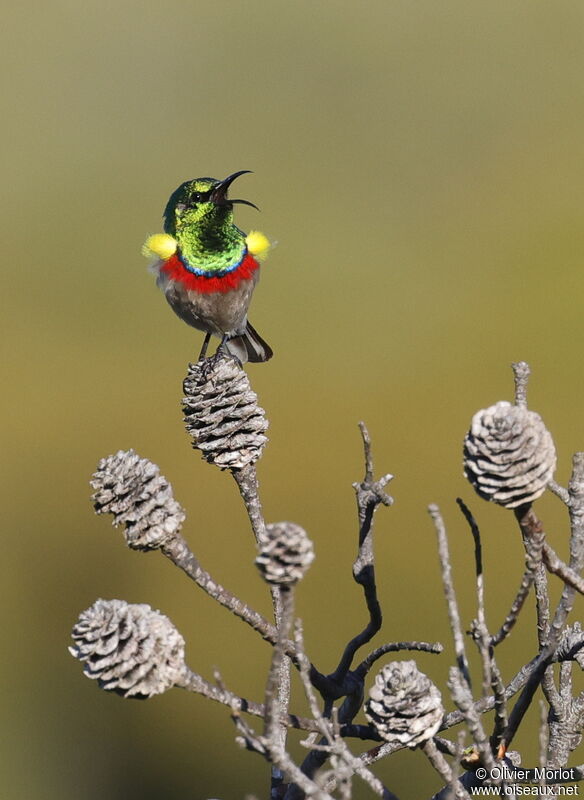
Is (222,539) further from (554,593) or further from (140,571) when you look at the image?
(554,593)

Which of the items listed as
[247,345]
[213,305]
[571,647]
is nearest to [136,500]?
[571,647]

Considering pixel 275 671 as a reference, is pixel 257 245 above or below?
above

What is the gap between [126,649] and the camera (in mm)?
649

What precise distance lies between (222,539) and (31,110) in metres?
3.03

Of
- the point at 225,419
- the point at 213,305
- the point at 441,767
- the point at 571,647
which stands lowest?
the point at 441,767

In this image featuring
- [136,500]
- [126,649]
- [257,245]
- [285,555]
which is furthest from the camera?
[257,245]

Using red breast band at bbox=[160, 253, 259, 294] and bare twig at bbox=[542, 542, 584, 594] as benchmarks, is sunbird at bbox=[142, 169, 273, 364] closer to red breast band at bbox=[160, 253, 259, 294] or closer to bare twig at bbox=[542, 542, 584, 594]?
red breast band at bbox=[160, 253, 259, 294]

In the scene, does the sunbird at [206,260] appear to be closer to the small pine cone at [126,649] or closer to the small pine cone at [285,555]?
the small pine cone at [126,649]

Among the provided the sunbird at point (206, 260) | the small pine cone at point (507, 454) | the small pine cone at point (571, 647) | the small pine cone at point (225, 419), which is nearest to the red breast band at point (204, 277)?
the sunbird at point (206, 260)

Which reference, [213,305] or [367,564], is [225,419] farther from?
[213,305]

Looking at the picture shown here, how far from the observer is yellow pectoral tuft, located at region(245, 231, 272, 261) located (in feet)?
6.26

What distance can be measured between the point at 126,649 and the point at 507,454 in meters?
0.28

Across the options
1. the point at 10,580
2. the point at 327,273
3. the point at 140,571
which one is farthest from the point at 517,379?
the point at 327,273

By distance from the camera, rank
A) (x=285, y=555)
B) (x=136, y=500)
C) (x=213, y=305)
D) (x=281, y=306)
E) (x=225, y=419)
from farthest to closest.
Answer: (x=281, y=306), (x=213, y=305), (x=225, y=419), (x=136, y=500), (x=285, y=555)
